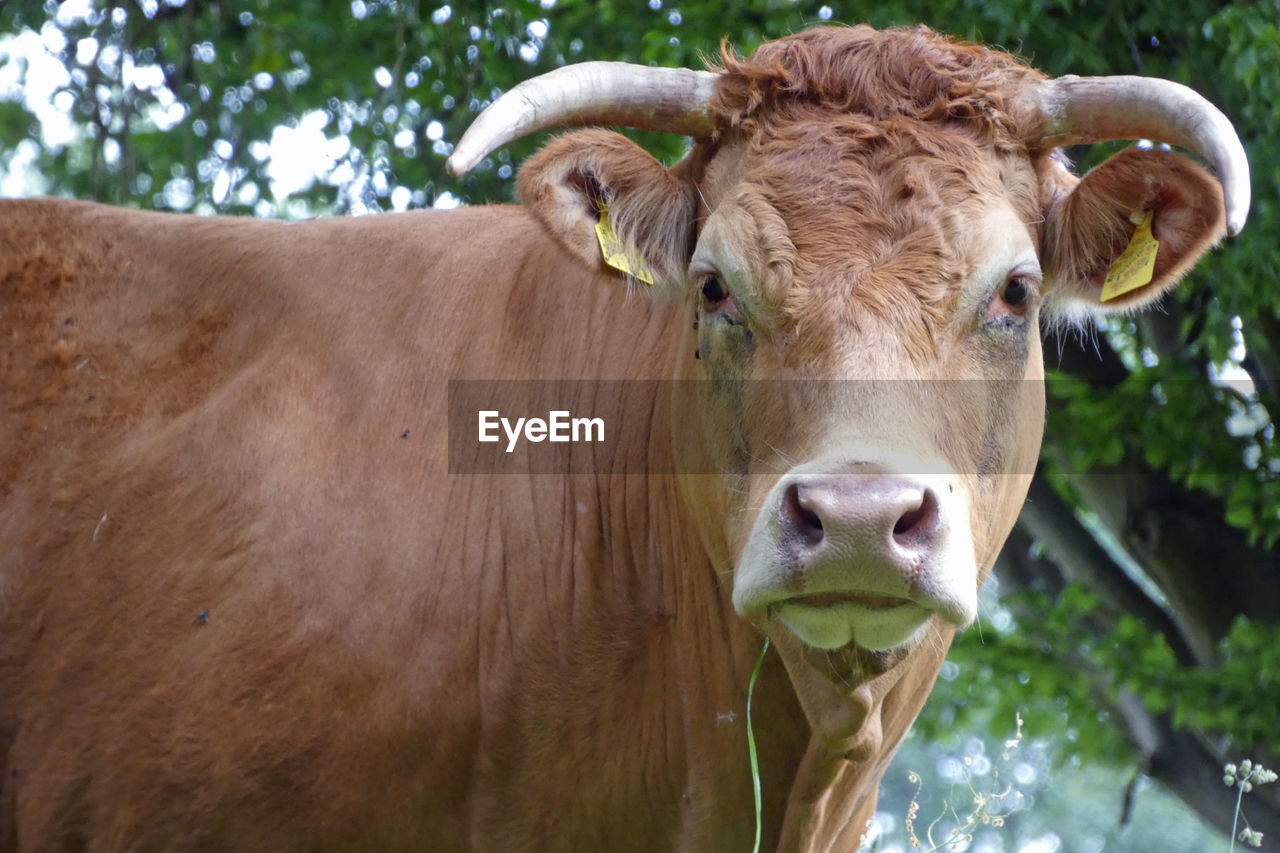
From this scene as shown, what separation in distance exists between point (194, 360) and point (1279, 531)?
496 centimetres

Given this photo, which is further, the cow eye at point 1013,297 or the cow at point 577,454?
the cow eye at point 1013,297

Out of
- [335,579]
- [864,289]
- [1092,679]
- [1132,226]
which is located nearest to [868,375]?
[864,289]

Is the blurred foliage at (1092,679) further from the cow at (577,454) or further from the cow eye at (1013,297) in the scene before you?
the cow eye at (1013,297)

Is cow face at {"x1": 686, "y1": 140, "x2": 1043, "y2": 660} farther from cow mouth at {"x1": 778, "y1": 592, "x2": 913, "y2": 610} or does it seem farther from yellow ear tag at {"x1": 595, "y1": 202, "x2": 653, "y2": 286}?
yellow ear tag at {"x1": 595, "y1": 202, "x2": 653, "y2": 286}

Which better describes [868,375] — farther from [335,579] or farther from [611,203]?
[335,579]

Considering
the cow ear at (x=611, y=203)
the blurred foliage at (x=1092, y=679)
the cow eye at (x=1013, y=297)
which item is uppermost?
the cow ear at (x=611, y=203)

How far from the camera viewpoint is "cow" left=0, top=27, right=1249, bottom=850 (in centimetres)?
315

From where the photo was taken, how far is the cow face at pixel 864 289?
2.81m

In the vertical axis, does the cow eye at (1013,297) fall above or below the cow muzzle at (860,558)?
above

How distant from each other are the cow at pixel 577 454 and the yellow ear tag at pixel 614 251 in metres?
0.01

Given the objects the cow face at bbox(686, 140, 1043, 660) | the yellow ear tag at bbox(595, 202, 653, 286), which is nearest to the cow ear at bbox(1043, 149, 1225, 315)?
the cow face at bbox(686, 140, 1043, 660)

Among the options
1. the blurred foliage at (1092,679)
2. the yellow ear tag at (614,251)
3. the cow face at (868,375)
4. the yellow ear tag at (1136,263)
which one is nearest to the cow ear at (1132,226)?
the yellow ear tag at (1136,263)

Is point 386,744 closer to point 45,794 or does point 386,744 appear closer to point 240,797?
point 240,797

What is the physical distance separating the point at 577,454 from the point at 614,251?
2.05ft
